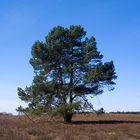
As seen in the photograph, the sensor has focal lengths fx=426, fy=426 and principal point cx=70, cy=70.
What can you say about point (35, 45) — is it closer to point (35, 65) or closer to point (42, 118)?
point (35, 65)

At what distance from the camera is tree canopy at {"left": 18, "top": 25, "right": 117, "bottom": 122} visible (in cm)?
4562

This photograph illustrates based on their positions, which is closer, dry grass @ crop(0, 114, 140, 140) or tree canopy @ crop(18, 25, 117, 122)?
dry grass @ crop(0, 114, 140, 140)

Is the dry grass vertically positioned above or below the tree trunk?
below

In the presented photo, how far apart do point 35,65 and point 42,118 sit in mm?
6267

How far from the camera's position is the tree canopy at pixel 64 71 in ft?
150

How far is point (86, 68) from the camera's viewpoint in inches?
1834

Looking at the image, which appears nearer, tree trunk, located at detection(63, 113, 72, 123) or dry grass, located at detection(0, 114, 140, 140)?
dry grass, located at detection(0, 114, 140, 140)

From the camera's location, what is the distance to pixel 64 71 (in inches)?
1793

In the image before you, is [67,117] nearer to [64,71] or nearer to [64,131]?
[64,71]

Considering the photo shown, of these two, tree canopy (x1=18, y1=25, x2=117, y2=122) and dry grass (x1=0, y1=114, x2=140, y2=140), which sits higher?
tree canopy (x1=18, y1=25, x2=117, y2=122)

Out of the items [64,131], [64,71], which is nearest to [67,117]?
[64,71]

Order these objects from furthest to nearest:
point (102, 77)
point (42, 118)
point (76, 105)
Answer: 1. point (42, 118)
2. point (102, 77)
3. point (76, 105)

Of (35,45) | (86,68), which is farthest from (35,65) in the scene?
(86,68)

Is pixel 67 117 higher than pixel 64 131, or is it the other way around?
pixel 67 117
